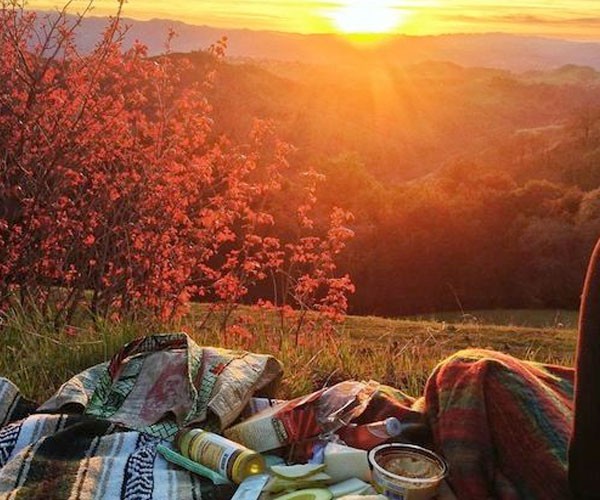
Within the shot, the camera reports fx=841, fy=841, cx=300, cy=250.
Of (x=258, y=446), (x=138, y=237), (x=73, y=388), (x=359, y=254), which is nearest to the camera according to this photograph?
(x=258, y=446)

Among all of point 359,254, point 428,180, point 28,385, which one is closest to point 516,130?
point 428,180

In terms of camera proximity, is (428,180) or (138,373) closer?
(138,373)

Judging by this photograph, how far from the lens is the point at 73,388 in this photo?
3406mm

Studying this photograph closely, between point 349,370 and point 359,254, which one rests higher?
point 349,370

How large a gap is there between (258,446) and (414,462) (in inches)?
26.2

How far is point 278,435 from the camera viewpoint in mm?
3066

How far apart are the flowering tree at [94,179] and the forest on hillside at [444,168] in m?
1.11

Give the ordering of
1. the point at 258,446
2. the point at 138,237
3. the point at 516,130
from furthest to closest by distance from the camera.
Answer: the point at 516,130
the point at 138,237
the point at 258,446

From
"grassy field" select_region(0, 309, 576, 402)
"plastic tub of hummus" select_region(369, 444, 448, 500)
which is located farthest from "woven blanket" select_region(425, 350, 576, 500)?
"grassy field" select_region(0, 309, 576, 402)

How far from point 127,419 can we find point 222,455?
572 millimetres

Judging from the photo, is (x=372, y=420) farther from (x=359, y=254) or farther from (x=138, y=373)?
(x=359, y=254)

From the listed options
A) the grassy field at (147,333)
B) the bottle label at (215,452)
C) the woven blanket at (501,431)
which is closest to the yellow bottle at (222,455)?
the bottle label at (215,452)

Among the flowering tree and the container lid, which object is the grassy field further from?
the flowering tree

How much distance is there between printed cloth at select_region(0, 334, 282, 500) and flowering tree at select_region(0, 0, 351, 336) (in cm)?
252
